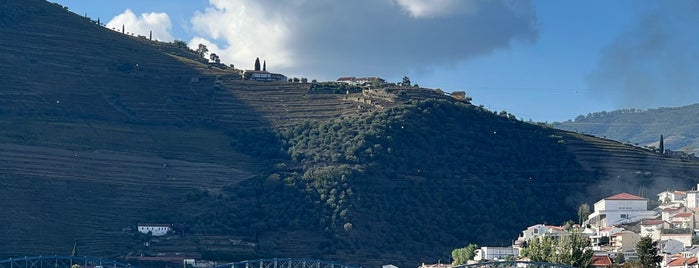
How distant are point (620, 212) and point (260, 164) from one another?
87.7ft

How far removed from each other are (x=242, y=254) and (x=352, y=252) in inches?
304

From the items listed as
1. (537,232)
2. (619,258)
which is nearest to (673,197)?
(537,232)

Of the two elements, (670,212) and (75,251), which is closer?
(75,251)

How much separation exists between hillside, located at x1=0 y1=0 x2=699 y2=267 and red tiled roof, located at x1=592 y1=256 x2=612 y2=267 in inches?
763

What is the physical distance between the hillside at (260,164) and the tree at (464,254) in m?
5.83

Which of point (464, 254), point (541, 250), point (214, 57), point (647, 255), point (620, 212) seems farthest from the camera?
point (214, 57)

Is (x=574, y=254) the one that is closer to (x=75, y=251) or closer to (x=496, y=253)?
(x=496, y=253)

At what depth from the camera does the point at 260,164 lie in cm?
11219

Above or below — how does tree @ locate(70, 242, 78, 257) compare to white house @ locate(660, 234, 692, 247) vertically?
below

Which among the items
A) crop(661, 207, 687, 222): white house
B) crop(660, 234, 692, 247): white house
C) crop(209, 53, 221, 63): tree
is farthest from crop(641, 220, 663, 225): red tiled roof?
crop(209, 53, 221, 63): tree

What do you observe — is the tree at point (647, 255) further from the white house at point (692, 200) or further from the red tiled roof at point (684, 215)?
the white house at point (692, 200)

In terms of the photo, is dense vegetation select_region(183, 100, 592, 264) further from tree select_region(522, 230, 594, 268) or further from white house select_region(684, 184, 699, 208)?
tree select_region(522, 230, 594, 268)

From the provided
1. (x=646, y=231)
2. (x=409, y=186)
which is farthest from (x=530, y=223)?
(x=646, y=231)

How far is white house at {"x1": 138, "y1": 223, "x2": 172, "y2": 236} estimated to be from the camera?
97.8 meters
